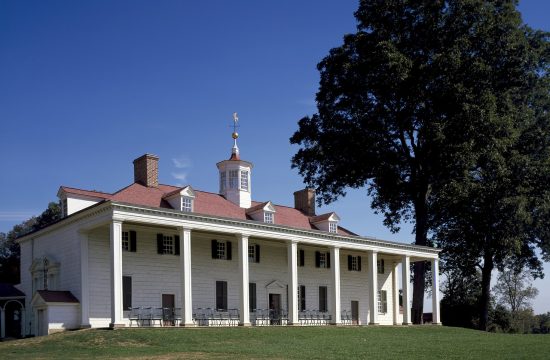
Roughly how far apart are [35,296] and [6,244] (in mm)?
35208

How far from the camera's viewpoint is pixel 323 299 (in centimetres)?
4341

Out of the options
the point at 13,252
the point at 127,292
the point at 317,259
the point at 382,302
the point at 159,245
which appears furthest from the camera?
the point at 13,252

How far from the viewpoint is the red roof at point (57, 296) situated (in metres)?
30.0

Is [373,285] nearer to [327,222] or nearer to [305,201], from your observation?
[327,222]

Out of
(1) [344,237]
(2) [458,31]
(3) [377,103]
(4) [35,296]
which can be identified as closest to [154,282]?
(4) [35,296]

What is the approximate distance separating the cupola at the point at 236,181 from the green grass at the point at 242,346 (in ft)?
41.4

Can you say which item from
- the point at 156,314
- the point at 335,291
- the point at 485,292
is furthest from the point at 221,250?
the point at 485,292

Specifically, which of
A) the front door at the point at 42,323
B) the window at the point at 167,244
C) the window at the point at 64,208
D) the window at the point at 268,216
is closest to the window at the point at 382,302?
the window at the point at 268,216

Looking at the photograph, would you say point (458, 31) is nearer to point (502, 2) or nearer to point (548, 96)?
point (502, 2)

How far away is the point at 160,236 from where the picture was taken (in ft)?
114

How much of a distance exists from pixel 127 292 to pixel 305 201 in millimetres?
17942

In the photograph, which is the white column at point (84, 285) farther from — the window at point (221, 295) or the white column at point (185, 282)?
the window at point (221, 295)

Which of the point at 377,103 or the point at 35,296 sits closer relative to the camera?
the point at 35,296

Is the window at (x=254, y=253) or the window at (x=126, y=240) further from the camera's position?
the window at (x=254, y=253)
